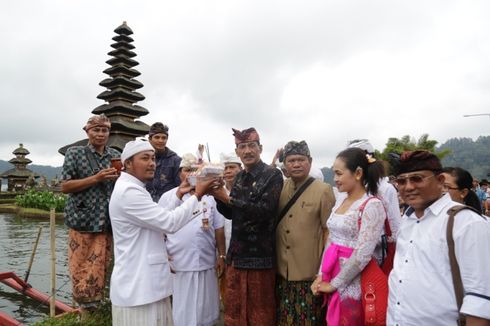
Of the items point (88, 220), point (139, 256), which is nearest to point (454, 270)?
point (139, 256)

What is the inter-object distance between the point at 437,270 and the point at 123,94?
50.6 ft

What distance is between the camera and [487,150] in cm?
11131

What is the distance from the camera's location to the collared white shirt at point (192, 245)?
4105 mm

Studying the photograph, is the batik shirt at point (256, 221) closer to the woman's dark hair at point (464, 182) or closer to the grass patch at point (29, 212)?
the woman's dark hair at point (464, 182)

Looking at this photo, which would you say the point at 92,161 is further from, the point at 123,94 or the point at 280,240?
the point at 123,94

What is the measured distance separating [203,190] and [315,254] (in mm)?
1223

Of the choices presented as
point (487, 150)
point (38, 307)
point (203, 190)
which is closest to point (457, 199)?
point (203, 190)

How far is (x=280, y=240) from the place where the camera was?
3.50 meters

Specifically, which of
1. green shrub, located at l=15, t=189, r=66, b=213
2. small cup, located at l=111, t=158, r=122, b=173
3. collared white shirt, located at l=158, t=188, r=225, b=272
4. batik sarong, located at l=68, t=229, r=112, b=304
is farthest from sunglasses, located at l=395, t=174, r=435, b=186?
green shrub, located at l=15, t=189, r=66, b=213

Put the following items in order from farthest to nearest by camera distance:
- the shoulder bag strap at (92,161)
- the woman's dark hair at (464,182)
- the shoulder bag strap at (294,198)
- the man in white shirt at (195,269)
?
1. the shoulder bag strap at (92,161)
2. the man in white shirt at (195,269)
3. the woman's dark hair at (464,182)
4. the shoulder bag strap at (294,198)

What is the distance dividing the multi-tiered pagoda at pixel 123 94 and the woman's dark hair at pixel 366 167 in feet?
37.7

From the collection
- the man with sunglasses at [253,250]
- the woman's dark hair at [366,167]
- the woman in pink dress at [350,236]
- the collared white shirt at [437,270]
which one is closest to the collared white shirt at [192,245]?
the man with sunglasses at [253,250]

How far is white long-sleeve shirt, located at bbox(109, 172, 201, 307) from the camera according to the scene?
298 cm

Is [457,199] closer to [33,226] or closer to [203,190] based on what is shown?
[203,190]
